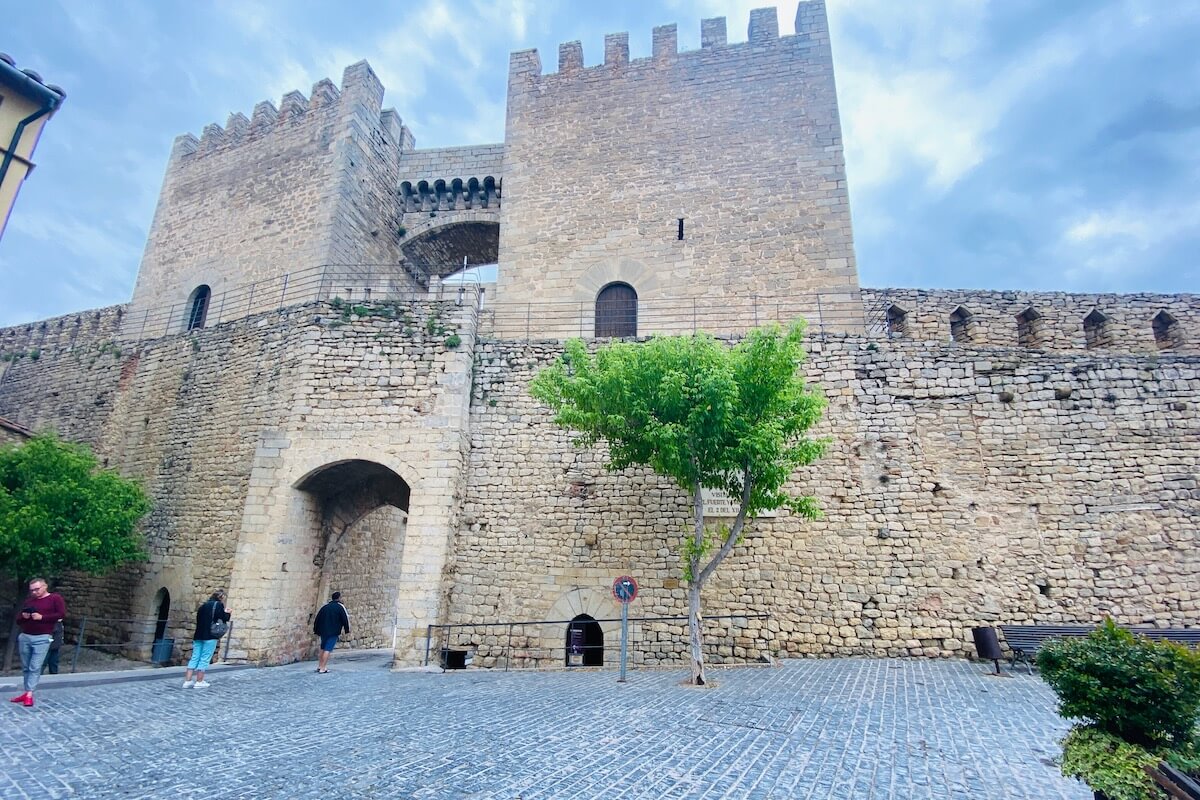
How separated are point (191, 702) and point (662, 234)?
12.5 m

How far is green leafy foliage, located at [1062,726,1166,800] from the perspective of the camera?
327 cm

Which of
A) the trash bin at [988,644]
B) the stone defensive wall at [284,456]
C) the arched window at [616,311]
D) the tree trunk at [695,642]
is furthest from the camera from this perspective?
the arched window at [616,311]

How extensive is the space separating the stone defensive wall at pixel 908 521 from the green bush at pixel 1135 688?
259 inches

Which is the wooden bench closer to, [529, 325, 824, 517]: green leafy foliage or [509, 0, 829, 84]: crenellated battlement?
[529, 325, 824, 517]: green leafy foliage

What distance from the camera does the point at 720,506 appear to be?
1090 centimetres

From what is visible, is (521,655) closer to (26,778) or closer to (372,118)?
(26,778)

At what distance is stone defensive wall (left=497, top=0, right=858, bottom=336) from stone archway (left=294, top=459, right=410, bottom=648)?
4590 mm

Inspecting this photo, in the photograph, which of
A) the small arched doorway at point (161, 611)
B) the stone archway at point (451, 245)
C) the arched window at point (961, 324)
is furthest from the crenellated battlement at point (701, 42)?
the small arched doorway at point (161, 611)

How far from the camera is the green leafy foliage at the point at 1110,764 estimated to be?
3.27m

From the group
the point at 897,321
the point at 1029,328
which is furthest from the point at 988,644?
the point at 1029,328

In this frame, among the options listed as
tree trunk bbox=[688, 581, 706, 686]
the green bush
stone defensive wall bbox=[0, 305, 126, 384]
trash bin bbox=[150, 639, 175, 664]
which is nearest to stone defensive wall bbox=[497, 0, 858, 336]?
tree trunk bbox=[688, 581, 706, 686]

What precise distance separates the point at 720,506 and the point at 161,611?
1102 centimetres

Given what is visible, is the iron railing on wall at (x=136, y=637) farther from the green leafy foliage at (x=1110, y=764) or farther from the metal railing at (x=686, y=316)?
the green leafy foliage at (x=1110, y=764)

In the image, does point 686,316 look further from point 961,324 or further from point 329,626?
point 329,626
